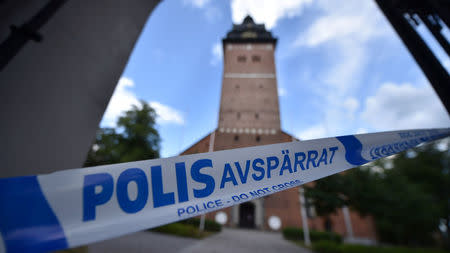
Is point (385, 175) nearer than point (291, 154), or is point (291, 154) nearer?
point (291, 154)

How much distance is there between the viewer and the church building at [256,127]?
305 centimetres

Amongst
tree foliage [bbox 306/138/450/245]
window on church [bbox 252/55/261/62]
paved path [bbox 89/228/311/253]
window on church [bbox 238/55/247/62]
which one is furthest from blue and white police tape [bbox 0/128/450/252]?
window on church [bbox 252/55/261/62]

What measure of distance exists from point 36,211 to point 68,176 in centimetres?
19

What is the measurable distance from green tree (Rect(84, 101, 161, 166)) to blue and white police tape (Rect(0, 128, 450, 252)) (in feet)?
27.6

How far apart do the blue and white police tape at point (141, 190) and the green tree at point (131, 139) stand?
8398 millimetres

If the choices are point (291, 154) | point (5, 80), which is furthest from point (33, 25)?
point (291, 154)

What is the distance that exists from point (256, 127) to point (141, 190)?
10.9 feet

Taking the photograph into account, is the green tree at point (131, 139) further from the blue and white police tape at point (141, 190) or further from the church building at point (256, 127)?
the blue and white police tape at point (141, 190)

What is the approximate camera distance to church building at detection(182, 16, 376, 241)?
3048mm

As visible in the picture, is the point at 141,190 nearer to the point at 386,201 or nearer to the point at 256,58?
the point at 386,201

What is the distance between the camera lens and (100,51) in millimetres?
3064

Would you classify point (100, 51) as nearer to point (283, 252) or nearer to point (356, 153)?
point (356, 153)

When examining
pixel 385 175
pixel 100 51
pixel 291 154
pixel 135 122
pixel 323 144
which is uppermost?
pixel 135 122

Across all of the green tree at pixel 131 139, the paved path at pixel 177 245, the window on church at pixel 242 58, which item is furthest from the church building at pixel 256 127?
the green tree at pixel 131 139
